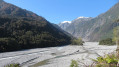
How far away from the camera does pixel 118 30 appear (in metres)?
10.9

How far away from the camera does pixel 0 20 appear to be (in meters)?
49.6

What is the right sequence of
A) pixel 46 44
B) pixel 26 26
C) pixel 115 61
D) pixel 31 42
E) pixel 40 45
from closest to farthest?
pixel 115 61 → pixel 31 42 → pixel 40 45 → pixel 46 44 → pixel 26 26

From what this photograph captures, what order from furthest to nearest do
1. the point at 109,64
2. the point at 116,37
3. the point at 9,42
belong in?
the point at 9,42
the point at 116,37
the point at 109,64

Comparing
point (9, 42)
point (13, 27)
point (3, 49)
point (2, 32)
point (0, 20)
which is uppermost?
point (0, 20)

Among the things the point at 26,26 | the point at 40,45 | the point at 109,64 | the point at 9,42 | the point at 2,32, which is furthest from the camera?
the point at 26,26

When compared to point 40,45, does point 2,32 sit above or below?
above

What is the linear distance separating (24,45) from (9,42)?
1084 cm

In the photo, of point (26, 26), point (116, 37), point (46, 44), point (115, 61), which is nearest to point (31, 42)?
point (46, 44)

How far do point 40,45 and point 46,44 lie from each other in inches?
194

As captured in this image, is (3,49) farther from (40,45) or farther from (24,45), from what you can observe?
(40,45)

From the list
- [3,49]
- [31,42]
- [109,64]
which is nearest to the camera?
[109,64]

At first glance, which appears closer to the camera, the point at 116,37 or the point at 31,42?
the point at 116,37

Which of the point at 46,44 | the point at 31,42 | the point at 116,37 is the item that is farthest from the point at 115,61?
the point at 46,44

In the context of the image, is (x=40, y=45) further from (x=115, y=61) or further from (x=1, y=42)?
(x=115, y=61)
